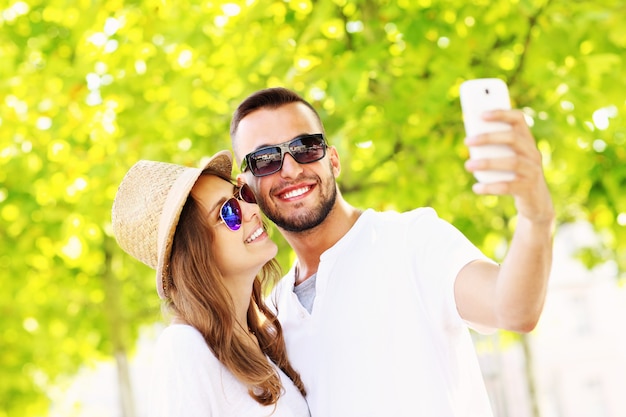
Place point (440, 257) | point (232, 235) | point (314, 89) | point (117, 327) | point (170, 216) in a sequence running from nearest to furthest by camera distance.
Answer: point (440, 257) < point (170, 216) < point (232, 235) < point (314, 89) < point (117, 327)

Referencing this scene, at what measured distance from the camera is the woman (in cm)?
299

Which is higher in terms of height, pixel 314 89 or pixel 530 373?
pixel 314 89

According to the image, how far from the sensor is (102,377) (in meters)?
34.5

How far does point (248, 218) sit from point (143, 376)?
1203 inches

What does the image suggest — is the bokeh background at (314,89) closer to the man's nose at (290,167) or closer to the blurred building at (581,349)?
the man's nose at (290,167)

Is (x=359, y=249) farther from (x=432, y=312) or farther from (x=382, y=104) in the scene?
(x=382, y=104)

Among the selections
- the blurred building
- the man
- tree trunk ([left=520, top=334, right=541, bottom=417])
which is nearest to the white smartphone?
the man

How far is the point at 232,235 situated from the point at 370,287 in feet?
1.97

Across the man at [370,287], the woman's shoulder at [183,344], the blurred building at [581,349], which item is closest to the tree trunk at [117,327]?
the man at [370,287]

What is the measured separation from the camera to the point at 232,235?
334cm

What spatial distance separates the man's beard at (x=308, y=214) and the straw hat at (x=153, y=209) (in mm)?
356

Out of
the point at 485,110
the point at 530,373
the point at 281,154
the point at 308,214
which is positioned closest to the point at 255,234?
the point at 308,214

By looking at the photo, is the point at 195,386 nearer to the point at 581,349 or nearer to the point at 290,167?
the point at 290,167

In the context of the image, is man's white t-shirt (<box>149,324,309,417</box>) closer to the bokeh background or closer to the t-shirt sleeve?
the t-shirt sleeve
